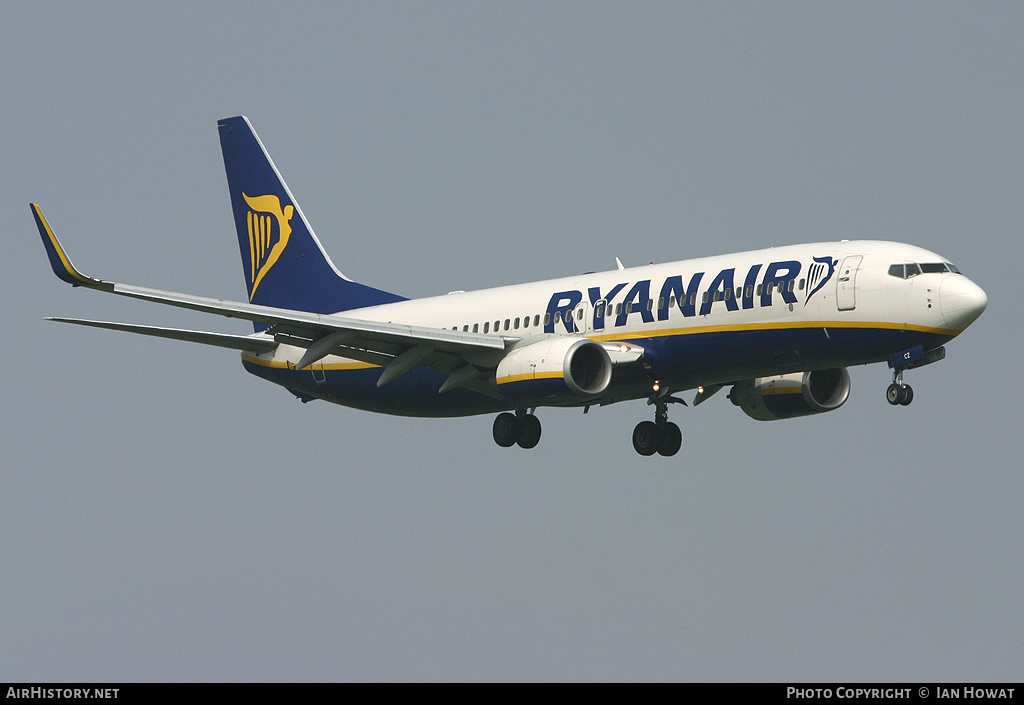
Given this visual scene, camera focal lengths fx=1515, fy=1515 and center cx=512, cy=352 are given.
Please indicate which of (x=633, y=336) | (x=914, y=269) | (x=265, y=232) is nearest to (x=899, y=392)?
(x=914, y=269)

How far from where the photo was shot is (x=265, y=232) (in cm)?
5256

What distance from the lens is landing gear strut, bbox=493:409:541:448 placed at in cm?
4388

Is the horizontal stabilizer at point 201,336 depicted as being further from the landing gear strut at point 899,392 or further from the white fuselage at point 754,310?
the landing gear strut at point 899,392

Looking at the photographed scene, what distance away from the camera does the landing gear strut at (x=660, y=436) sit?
1796 inches

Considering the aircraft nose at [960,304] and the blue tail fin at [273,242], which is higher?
the blue tail fin at [273,242]

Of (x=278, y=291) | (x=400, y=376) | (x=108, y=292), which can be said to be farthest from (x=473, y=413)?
(x=108, y=292)

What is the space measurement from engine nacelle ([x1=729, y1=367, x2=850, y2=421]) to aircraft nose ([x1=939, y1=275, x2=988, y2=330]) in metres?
7.99

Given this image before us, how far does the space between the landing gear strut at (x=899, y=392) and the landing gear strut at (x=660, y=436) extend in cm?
926

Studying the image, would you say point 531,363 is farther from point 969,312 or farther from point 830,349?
point 969,312

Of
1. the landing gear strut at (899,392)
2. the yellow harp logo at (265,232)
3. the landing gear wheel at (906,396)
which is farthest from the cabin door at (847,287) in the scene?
the yellow harp logo at (265,232)

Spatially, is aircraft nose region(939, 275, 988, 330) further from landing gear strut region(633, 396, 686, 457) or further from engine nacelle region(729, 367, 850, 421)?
landing gear strut region(633, 396, 686, 457)

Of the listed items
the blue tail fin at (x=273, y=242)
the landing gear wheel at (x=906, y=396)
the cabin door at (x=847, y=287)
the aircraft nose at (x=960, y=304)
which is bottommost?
the landing gear wheel at (x=906, y=396)

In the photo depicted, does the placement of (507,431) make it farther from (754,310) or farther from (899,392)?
(899,392)

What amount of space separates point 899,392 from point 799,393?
286 inches
